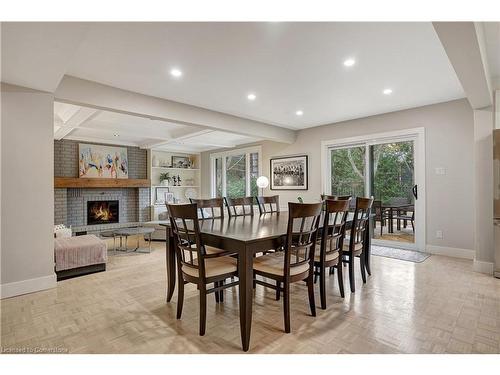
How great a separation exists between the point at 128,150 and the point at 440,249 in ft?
23.4

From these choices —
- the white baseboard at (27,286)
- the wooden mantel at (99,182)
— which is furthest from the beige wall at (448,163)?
the wooden mantel at (99,182)

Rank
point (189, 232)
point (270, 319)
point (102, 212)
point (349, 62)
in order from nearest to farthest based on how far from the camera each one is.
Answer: point (189, 232) < point (270, 319) < point (349, 62) < point (102, 212)

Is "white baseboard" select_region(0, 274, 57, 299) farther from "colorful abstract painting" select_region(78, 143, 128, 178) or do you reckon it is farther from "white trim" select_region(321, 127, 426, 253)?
"white trim" select_region(321, 127, 426, 253)

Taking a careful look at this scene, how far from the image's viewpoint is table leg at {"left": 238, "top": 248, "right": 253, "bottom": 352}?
1.72 meters

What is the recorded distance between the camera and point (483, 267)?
3238 millimetres

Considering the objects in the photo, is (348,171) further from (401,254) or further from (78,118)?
(78,118)

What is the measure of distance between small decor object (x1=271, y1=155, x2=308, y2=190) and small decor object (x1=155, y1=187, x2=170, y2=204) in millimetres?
3383

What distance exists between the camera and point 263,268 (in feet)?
6.86

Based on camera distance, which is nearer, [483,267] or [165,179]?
[483,267]

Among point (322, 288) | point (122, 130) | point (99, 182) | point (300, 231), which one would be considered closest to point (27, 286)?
point (300, 231)

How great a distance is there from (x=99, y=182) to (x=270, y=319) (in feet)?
18.8

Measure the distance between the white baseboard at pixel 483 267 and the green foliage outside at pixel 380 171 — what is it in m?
1.37

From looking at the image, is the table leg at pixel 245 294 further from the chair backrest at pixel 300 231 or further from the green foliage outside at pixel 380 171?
the green foliage outside at pixel 380 171

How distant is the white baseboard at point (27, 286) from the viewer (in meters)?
2.59
